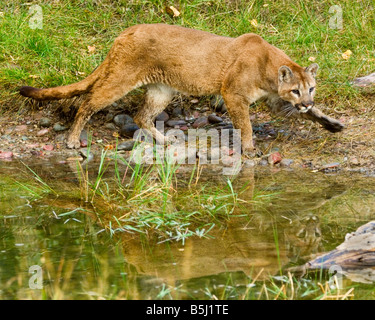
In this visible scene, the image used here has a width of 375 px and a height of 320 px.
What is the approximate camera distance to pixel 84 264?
3.89m

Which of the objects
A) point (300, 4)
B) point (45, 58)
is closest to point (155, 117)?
point (45, 58)

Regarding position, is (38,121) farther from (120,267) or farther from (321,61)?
(120,267)

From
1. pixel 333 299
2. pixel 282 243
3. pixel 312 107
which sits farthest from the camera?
pixel 312 107

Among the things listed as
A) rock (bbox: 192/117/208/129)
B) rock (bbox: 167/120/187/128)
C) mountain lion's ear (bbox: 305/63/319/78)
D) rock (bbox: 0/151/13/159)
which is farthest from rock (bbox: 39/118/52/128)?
mountain lion's ear (bbox: 305/63/319/78)

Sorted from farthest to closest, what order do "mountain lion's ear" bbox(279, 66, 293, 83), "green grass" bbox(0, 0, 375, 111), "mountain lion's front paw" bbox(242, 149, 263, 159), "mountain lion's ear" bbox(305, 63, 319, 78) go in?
"green grass" bbox(0, 0, 375, 111)
"mountain lion's front paw" bbox(242, 149, 263, 159)
"mountain lion's ear" bbox(305, 63, 319, 78)
"mountain lion's ear" bbox(279, 66, 293, 83)

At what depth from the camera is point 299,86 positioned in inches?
255

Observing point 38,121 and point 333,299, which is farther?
point 38,121

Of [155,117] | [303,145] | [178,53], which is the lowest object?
[303,145]

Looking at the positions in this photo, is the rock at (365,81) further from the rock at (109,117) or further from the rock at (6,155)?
the rock at (6,155)

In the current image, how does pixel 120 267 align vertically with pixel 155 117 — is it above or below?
below

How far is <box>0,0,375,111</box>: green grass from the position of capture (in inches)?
295

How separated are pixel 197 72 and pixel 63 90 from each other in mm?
1457

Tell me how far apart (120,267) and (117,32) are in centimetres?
508

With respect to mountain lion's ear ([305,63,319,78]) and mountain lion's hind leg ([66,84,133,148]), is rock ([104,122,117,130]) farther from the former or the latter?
mountain lion's ear ([305,63,319,78])
